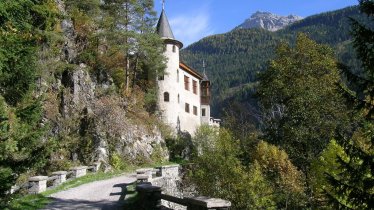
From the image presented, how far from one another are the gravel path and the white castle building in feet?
78.6

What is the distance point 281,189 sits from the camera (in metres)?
27.1

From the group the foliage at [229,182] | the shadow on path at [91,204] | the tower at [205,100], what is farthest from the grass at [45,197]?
the tower at [205,100]

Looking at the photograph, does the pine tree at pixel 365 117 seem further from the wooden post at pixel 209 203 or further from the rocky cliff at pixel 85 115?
the rocky cliff at pixel 85 115

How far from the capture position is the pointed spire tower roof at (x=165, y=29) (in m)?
45.3

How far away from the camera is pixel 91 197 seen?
15.4m


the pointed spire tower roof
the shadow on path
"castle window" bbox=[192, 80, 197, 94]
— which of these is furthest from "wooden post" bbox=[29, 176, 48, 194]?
"castle window" bbox=[192, 80, 197, 94]

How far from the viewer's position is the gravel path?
1359 cm

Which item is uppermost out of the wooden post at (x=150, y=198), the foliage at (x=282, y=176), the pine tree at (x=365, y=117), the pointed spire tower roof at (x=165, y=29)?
the pointed spire tower roof at (x=165, y=29)

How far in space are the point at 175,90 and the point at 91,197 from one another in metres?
30.7

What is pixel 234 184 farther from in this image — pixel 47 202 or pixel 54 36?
pixel 54 36

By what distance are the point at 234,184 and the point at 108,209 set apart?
382 inches

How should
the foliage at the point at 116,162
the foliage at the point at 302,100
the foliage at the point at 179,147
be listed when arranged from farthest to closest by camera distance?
1. the foliage at the point at 179,147
2. the foliage at the point at 302,100
3. the foliage at the point at 116,162

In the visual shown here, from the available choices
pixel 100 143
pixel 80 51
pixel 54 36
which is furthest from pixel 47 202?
pixel 80 51

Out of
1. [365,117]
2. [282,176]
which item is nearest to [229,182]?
[282,176]
